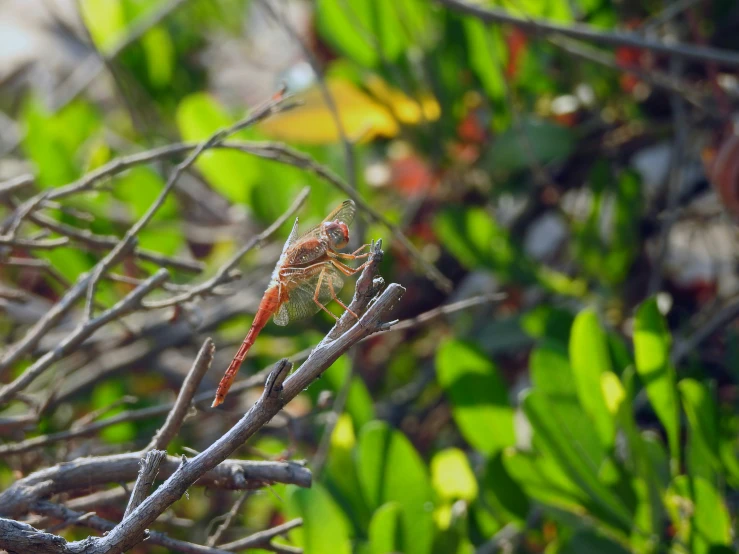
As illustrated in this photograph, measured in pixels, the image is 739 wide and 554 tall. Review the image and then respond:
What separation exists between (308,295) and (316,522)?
317 millimetres

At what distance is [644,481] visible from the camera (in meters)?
1.30

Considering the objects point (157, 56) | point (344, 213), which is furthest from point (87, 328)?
A: point (157, 56)

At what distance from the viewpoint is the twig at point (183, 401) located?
1.01m

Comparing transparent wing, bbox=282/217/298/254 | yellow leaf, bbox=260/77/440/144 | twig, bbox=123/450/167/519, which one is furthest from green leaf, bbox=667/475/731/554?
yellow leaf, bbox=260/77/440/144

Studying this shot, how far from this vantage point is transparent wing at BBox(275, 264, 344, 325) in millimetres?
1125

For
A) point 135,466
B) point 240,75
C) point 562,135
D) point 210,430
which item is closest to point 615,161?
point 562,135

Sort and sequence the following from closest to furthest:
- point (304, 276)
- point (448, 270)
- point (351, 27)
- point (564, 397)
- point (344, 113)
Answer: point (304, 276) → point (564, 397) → point (351, 27) → point (344, 113) → point (448, 270)

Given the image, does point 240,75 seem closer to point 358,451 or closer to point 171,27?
point 171,27

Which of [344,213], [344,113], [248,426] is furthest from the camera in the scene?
[344,113]

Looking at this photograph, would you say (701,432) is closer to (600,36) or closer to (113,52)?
(600,36)

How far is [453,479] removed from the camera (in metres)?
1.56

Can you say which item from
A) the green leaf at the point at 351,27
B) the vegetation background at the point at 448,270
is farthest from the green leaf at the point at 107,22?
the green leaf at the point at 351,27

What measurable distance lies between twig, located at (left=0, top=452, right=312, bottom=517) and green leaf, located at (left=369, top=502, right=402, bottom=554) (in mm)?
251

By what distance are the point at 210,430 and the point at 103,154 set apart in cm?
75
